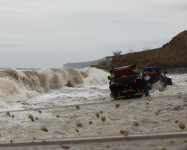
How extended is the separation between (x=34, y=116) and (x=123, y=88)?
5308mm

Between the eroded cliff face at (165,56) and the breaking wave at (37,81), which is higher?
the eroded cliff face at (165,56)

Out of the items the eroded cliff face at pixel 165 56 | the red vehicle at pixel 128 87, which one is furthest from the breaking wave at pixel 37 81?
the eroded cliff face at pixel 165 56

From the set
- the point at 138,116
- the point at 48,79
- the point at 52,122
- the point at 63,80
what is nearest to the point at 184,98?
the point at 138,116

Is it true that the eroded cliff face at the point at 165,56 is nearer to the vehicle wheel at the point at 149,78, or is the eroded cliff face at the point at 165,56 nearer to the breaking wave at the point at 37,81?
the breaking wave at the point at 37,81

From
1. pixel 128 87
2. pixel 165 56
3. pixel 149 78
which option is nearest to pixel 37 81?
pixel 149 78

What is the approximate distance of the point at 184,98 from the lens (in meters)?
10.0

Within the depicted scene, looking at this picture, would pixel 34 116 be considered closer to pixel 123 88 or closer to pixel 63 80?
pixel 123 88

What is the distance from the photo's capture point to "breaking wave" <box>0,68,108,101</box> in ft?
56.2

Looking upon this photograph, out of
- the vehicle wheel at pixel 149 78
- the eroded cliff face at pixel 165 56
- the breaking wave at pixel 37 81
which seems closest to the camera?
the vehicle wheel at pixel 149 78

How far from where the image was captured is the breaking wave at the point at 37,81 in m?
17.1

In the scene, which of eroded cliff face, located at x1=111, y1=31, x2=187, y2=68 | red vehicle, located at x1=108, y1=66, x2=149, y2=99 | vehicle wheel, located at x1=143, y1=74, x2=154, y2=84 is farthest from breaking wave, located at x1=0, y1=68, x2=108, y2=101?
eroded cliff face, located at x1=111, y1=31, x2=187, y2=68

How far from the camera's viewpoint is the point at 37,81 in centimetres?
2300

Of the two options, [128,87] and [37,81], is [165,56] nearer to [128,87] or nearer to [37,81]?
[37,81]

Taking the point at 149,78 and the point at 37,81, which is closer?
the point at 149,78
